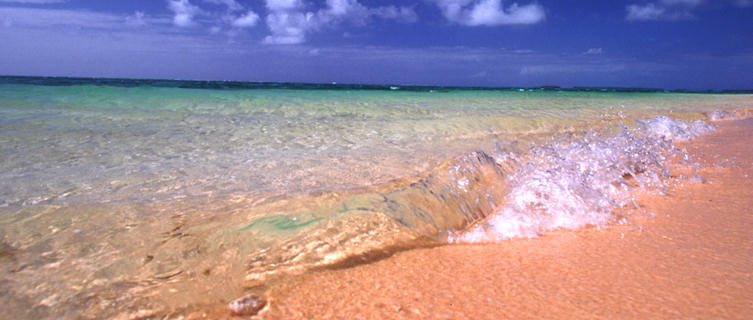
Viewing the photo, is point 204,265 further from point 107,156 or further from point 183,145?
point 183,145

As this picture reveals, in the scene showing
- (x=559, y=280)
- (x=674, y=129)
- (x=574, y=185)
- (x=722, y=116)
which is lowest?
(x=559, y=280)

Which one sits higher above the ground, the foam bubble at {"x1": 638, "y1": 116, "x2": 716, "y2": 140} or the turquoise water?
the foam bubble at {"x1": 638, "y1": 116, "x2": 716, "y2": 140}

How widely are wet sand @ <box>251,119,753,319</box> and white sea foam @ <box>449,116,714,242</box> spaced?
0.10 metres

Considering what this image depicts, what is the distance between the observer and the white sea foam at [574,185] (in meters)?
1.80

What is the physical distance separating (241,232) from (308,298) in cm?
52

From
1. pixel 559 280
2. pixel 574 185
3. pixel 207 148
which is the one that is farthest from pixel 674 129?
pixel 207 148

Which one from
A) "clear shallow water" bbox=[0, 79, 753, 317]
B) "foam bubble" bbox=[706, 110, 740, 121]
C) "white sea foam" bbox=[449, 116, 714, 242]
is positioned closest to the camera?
"clear shallow water" bbox=[0, 79, 753, 317]

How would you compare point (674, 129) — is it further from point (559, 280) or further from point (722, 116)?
point (559, 280)

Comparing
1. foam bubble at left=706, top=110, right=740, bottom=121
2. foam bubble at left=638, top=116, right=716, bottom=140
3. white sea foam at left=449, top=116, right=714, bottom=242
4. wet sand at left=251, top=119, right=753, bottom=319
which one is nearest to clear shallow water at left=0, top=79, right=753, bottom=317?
white sea foam at left=449, top=116, right=714, bottom=242

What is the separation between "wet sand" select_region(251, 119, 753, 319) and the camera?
1.08 metres

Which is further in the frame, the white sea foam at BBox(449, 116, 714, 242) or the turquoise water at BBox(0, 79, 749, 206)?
the turquoise water at BBox(0, 79, 749, 206)

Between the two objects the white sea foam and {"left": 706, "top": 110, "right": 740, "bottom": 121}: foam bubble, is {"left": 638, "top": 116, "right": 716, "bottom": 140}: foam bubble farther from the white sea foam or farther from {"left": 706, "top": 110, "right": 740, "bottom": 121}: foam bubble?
{"left": 706, "top": 110, "right": 740, "bottom": 121}: foam bubble

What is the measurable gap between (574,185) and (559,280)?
1.08 metres

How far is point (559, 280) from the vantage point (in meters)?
1.26
